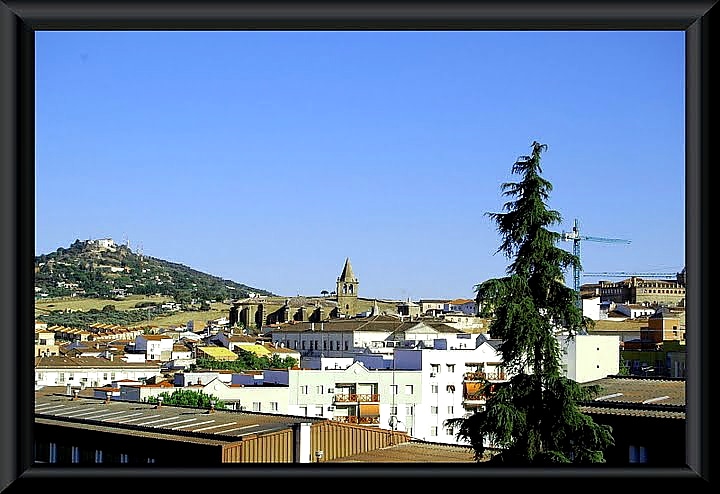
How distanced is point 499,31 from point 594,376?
985 cm

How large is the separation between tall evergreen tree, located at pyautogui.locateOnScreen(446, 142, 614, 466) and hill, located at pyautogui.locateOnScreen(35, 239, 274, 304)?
39.4ft

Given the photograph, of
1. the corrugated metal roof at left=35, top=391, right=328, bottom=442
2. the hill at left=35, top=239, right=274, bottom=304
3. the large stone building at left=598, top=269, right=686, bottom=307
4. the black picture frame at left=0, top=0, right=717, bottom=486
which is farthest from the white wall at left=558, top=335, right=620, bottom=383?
the large stone building at left=598, top=269, right=686, bottom=307

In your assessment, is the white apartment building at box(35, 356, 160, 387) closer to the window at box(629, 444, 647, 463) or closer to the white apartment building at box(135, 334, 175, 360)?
the white apartment building at box(135, 334, 175, 360)

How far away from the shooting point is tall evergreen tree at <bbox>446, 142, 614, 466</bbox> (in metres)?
3.97

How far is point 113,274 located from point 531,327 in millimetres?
15588

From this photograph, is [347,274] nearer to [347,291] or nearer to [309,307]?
[347,291]

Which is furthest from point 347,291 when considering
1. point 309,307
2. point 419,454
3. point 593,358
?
point 419,454

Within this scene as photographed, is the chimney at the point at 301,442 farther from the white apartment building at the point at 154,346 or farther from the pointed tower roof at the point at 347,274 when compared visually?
the pointed tower roof at the point at 347,274

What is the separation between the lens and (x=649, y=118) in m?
6.05
